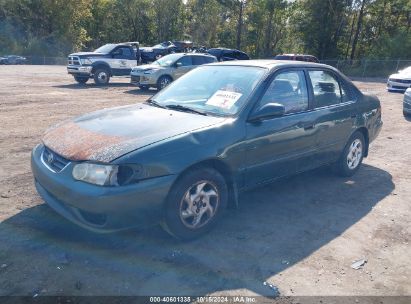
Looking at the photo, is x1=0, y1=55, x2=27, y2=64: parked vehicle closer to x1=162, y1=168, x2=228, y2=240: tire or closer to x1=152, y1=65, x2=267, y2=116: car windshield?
x1=152, y1=65, x2=267, y2=116: car windshield

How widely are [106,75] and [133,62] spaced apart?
5.02ft

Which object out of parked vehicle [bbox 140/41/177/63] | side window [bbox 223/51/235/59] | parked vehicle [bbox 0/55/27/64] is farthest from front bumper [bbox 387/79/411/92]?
parked vehicle [bbox 0/55/27/64]

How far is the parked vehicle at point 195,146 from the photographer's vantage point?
3.33m

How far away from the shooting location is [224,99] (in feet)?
14.1

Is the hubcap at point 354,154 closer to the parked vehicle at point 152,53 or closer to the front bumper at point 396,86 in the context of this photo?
the front bumper at point 396,86

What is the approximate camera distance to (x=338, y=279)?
3.37 metres

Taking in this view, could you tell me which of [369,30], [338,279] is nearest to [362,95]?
[338,279]

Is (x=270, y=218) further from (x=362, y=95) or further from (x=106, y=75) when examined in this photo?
(x=106, y=75)

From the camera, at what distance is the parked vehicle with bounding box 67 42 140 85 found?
56.1 ft

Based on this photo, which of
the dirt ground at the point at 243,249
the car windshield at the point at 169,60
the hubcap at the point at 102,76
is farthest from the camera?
the hubcap at the point at 102,76

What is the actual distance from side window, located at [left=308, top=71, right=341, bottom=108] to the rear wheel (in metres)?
14.0

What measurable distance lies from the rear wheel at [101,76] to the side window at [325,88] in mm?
13981

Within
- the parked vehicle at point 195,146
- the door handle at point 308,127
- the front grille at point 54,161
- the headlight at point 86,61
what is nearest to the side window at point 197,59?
the headlight at point 86,61

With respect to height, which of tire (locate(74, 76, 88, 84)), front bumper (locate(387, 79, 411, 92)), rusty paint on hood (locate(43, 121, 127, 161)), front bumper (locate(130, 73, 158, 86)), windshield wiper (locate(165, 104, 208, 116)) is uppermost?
windshield wiper (locate(165, 104, 208, 116))
